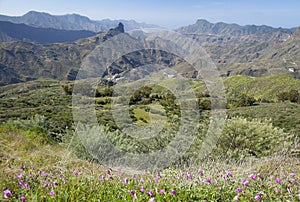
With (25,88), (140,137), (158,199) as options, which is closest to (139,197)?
(158,199)

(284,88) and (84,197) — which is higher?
(84,197)

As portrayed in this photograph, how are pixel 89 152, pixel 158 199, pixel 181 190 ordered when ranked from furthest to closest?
pixel 89 152 → pixel 181 190 → pixel 158 199

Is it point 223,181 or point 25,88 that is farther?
point 25,88

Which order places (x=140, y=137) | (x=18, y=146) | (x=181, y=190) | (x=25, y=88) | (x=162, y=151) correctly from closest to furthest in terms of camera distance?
1. (x=181, y=190)
2. (x=18, y=146)
3. (x=162, y=151)
4. (x=140, y=137)
5. (x=25, y=88)

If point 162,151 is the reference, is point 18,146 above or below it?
above

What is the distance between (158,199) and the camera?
252cm

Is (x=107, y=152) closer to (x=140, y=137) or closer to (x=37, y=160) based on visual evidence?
(x=140, y=137)

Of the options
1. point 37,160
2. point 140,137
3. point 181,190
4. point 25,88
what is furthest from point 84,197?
point 25,88

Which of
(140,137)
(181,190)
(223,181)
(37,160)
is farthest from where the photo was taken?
(140,137)

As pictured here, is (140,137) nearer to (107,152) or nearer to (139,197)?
(107,152)

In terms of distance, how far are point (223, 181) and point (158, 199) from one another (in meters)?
0.88

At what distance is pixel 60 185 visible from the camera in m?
3.05

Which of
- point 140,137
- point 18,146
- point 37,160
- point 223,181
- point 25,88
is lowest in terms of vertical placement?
point 25,88

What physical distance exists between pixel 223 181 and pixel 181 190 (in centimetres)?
56
